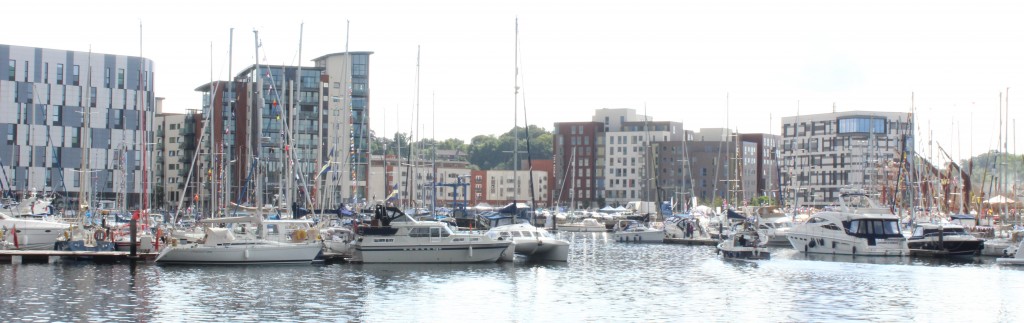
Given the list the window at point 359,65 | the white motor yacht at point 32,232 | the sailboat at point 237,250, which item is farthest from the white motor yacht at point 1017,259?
the window at point 359,65

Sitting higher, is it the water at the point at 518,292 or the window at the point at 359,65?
the window at the point at 359,65

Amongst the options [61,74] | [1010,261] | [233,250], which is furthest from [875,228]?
[61,74]

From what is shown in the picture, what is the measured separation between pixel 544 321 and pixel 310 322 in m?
8.07

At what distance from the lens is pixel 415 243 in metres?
66.1

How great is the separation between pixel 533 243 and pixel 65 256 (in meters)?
26.7

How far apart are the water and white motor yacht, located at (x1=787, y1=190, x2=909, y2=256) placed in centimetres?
575

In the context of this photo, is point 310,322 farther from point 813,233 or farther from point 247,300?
point 813,233

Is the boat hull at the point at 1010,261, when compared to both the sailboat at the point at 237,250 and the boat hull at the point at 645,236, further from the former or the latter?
the boat hull at the point at 645,236

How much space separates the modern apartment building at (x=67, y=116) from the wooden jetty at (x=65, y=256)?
233ft

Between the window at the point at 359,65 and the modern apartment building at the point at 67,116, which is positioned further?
the window at the point at 359,65

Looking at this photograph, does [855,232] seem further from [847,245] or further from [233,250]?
[233,250]

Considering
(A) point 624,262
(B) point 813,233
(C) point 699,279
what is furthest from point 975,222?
(C) point 699,279

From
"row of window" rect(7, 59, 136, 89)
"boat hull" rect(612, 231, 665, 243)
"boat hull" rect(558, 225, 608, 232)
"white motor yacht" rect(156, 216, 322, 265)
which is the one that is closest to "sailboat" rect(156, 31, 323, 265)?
"white motor yacht" rect(156, 216, 322, 265)

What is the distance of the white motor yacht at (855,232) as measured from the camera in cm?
7850
